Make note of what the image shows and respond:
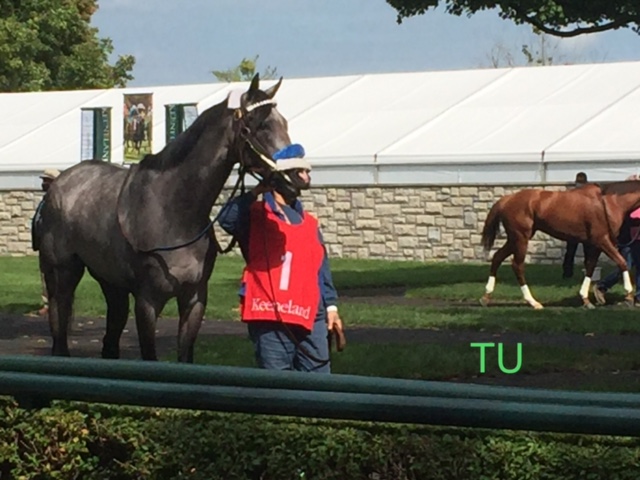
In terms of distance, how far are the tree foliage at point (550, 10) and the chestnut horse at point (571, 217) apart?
11.9 ft

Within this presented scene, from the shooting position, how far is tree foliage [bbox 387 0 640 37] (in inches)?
919

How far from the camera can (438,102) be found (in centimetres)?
3319

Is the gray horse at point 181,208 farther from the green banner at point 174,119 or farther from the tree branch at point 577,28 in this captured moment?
the green banner at point 174,119

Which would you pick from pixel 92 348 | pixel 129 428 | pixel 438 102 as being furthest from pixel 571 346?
pixel 438 102

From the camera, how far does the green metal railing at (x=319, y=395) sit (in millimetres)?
3193

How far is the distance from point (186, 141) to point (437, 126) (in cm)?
2348

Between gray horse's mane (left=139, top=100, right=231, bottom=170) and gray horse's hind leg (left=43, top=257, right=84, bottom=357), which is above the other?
gray horse's mane (left=139, top=100, right=231, bottom=170)

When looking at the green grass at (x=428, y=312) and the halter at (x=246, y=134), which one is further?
the green grass at (x=428, y=312)

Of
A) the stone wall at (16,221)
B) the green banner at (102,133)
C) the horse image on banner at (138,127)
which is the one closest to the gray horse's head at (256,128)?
the green banner at (102,133)

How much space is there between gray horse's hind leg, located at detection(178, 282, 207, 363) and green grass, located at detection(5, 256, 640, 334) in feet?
25.9

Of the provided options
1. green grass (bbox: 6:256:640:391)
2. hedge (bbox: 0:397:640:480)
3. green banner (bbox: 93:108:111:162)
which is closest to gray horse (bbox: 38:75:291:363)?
hedge (bbox: 0:397:640:480)

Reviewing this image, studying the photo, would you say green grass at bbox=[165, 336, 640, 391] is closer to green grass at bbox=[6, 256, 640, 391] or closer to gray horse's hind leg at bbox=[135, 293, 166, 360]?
green grass at bbox=[6, 256, 640, 391]

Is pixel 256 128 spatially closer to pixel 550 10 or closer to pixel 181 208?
pixel 181 208

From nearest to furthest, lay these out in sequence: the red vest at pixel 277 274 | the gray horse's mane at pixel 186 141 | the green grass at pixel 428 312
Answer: the red vest at pixel 277 274
the gray horse's mane at pixel 186 141
the green grass at pixel 428 312
